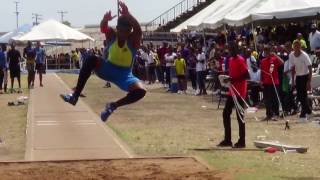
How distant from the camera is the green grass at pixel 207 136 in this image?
10.8 metres

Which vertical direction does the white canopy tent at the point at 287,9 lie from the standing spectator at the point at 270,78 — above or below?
above

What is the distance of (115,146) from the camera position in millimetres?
13156

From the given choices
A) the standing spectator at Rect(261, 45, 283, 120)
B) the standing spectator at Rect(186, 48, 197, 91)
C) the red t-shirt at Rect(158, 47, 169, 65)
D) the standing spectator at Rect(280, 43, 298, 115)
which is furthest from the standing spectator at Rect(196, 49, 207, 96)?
the standing spectator at Rect(261, 45, 283, 120)

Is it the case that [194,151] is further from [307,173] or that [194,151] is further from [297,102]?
[297,102]

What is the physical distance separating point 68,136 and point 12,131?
1.79 metres

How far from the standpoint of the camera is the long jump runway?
12.3 meters

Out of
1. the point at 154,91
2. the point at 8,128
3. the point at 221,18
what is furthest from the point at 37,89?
the point at 8,128

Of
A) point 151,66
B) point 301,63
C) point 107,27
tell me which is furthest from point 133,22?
point 151,66

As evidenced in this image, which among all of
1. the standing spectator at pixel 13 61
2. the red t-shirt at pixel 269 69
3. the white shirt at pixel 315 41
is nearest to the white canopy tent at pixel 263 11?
the white shirt at pixel 315 41

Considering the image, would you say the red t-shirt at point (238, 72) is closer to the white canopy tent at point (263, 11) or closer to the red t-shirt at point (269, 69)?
the red t-shirt at point (269, 69)

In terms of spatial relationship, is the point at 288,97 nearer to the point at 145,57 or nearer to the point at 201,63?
the point at 201,63

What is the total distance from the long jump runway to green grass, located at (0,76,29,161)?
162 mm

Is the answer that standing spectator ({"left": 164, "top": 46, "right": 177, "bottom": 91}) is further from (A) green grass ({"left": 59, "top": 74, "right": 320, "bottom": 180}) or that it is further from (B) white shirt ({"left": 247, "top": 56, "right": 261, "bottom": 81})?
(B) white shirt ({"left": 247, "top": 56, "right": 261, "bottom": 81})

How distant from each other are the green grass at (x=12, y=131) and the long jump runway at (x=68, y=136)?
0.16 meters
